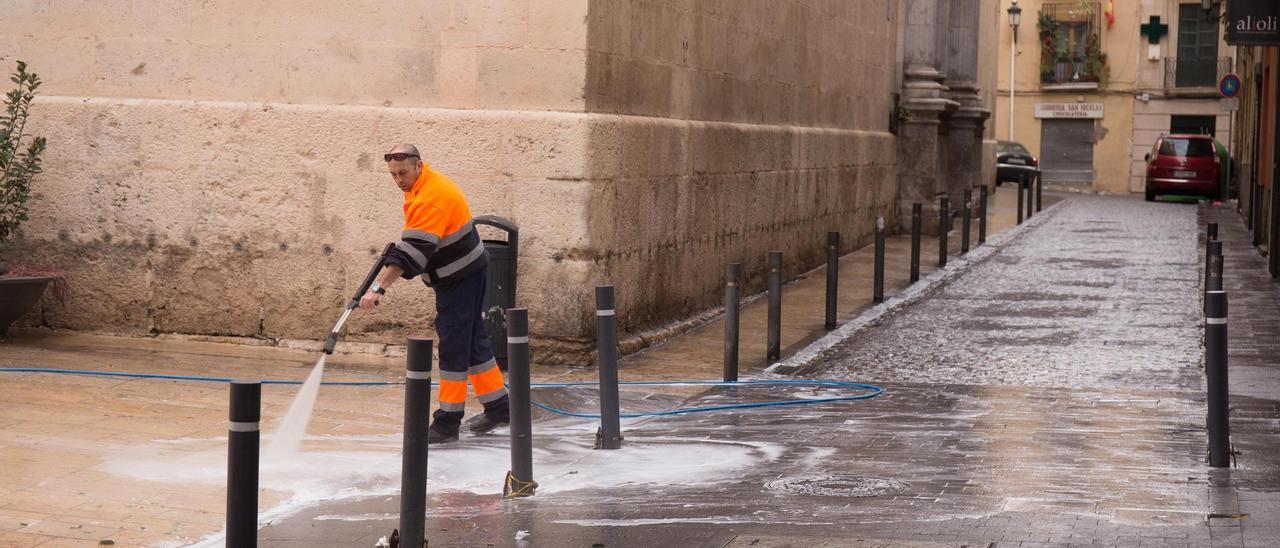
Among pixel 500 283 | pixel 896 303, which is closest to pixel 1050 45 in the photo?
pixel 896 303

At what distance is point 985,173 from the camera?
37.7 meters

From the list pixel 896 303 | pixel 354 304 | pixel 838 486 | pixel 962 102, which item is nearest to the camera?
pixel 838 486

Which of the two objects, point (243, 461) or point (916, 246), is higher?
point (916, 246)

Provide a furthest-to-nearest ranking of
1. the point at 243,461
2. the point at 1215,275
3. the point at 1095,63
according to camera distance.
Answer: the point at 1095,63, the point at 1215,275, the point at 243,461

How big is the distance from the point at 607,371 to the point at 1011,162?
39228 millimetres

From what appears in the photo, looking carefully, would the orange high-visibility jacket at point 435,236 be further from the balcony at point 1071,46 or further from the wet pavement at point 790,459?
the balcony at point 1071,46

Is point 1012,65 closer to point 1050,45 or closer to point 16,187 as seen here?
point 1050,45

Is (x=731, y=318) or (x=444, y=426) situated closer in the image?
(x=444, y=426)

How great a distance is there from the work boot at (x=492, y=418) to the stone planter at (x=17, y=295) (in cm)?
405

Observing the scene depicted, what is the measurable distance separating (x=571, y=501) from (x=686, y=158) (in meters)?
6.74

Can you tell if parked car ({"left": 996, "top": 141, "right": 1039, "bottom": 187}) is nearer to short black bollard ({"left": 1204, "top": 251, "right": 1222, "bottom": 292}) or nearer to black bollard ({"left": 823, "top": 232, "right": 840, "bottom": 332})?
black bollard ({"left": 823, "top": 232, "right": 840, "bottom": 332})

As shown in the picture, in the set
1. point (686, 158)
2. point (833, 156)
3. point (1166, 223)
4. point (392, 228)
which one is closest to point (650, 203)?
point (686, 158)

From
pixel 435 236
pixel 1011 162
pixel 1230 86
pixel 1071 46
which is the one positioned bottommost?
pixel 435 236

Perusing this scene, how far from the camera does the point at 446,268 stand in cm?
873
